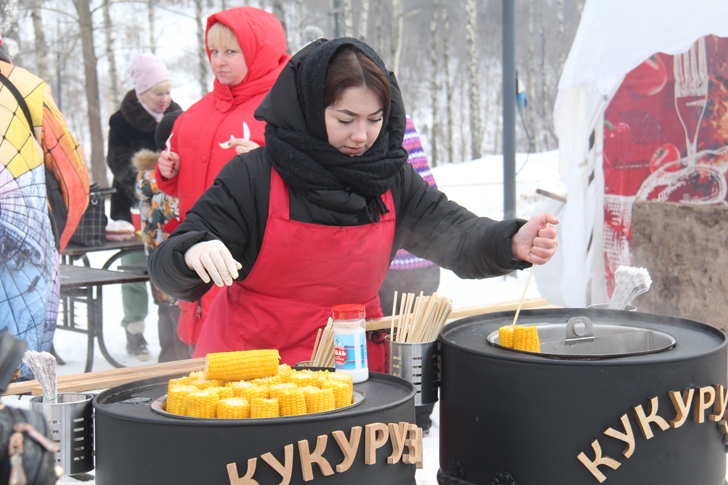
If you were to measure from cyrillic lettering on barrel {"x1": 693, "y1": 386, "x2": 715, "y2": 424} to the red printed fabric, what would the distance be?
324 centimetres

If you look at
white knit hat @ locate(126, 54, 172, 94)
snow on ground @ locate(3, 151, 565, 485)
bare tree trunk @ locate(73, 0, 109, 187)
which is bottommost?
snow on ground @ locate(3, 151, 565, 485)

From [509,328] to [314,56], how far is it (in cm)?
94

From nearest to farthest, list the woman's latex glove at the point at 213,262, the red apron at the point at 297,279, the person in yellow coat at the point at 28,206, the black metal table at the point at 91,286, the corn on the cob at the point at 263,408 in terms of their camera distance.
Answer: the corn on the cob at the point at 263,408 → the woman's latex glove at the point at 213,262 → the red apron at the point at 297,279 → the person in yellow coat at the point at 28,206 → the black metal table at the point at 91,286

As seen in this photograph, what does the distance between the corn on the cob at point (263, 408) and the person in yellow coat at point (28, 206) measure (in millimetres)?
1315

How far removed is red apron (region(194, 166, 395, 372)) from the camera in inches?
72.4

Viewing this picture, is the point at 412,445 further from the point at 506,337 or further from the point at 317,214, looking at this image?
the point at 317,214

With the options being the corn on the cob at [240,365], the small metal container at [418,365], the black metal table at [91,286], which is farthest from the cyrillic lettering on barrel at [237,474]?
the black metal table at [91,286]

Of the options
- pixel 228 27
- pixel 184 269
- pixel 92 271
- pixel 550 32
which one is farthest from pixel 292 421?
pixel 550 32

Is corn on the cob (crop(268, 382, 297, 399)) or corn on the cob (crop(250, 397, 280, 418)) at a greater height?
corn on the cob (crop(268, 382, 297, 399))

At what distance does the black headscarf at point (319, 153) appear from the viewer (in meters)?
1.79

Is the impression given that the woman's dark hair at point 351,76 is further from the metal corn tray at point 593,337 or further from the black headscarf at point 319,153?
the metal corn tray at point 593,337

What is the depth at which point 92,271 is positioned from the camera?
4633 millimetres

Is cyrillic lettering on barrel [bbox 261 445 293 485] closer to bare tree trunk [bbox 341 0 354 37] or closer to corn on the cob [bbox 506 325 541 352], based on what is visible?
corn on the cob [bbox 506 325 541 352]

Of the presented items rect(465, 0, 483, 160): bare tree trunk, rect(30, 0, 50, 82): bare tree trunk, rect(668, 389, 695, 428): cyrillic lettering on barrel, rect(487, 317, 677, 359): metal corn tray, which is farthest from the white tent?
rect(465, 0, 483, 160): bare tree trunk
